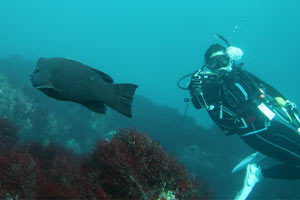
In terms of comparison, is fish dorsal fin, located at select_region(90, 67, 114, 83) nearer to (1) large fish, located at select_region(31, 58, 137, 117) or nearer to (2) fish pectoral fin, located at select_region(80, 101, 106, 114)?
(1) large fish, located at select_region(31, 58, 137, 117)

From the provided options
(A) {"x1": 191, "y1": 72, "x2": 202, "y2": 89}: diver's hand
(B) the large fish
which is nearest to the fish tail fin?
(B) the large fish

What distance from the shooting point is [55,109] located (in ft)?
34.6

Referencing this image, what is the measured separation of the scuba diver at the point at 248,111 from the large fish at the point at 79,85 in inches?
140

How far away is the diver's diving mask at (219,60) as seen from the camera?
223 inches

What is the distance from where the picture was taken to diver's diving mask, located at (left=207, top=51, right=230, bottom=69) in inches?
223

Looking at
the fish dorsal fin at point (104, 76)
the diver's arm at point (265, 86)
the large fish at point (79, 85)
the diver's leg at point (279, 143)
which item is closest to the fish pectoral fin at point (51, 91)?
the large fish at point (79, 85)

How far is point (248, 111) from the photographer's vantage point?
547 cm

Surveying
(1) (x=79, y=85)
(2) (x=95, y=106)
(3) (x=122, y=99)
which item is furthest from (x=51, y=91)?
(3) (x=122, y=99)

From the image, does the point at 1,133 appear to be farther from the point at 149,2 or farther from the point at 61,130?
the point at 149,2

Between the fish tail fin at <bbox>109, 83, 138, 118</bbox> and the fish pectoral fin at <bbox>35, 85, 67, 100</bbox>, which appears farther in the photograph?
the fish tail fin at <bbox>109, 83, 138, 118</bbox>

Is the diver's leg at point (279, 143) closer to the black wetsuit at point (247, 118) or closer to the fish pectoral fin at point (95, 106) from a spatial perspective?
the black wetsuit at point (247, 118)

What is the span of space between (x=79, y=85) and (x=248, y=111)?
4687 millimetres

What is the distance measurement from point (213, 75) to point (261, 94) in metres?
1.33

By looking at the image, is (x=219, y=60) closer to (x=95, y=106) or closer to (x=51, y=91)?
(x=95, y=106)
